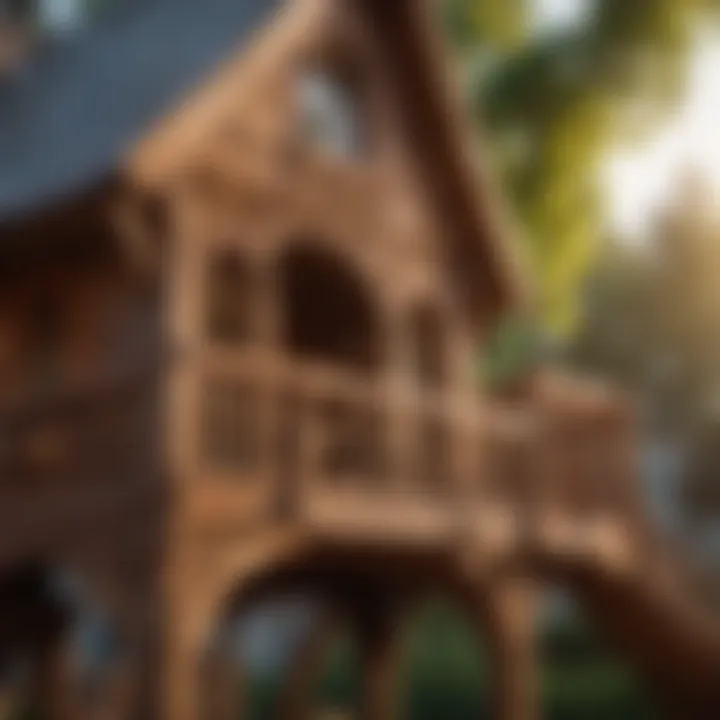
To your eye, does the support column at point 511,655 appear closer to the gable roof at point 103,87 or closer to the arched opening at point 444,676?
the arched opening at point 444,676

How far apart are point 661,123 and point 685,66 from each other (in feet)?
3.29

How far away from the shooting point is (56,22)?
2288 cm

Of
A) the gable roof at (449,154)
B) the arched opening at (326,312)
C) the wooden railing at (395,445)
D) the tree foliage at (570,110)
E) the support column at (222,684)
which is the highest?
the tree foliage at (570,110)

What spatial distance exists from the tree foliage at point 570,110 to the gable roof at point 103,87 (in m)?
5.40

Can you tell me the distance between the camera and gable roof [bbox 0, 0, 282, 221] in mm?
12156

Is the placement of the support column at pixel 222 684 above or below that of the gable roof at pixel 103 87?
below

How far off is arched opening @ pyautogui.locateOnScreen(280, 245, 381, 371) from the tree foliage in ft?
11.6

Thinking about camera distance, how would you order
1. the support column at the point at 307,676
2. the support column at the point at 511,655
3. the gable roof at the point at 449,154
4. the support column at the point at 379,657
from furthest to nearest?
the support column at the point at 307,676 < the support column at the point at 379,657 < the gable roof at the point at 449,154 < the support column at the point at 511,655

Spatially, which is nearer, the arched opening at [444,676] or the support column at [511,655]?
the support column at [511,655]

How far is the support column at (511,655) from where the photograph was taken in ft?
42.3

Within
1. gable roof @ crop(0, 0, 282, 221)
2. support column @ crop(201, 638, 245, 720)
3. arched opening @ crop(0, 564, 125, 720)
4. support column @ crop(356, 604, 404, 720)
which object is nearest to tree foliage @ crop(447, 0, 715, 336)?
support column @ crop(356, 604, 404, 720)

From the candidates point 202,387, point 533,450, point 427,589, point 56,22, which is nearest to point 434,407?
point 533,450

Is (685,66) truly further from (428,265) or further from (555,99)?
(428,265)

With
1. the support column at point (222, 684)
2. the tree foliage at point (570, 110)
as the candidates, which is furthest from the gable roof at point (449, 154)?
the support column at point (222, 684)
